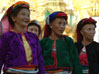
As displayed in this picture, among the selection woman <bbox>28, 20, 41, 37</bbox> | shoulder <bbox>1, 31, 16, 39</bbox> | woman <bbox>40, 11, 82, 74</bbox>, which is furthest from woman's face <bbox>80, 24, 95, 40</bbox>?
shoulder <bbox>1, 31, 16, 39</bbox>

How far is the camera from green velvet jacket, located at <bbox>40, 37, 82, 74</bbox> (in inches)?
108

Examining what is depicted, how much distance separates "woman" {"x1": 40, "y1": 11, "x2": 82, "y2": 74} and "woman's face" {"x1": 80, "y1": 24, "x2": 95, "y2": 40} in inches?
19.8

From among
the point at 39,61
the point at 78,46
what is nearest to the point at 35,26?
the point at 78,46

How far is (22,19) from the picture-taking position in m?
2.42

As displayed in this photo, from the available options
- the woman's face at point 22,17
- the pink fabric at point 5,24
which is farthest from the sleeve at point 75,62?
the pink fabric at point 5,24

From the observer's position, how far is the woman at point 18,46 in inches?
90.1

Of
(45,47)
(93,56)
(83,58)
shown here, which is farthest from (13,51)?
(93,56)

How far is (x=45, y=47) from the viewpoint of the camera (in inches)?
114

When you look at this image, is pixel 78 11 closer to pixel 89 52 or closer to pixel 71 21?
Result: pixel 71 21

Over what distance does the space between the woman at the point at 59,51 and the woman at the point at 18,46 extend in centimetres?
29

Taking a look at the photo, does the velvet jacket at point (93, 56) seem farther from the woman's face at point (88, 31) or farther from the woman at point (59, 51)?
the woman at point (59, 51)

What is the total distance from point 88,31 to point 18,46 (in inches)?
53.5

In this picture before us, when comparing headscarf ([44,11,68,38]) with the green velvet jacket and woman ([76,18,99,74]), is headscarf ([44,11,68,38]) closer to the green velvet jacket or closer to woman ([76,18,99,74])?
the green velvet jacket

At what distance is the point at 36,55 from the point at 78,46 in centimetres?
107
